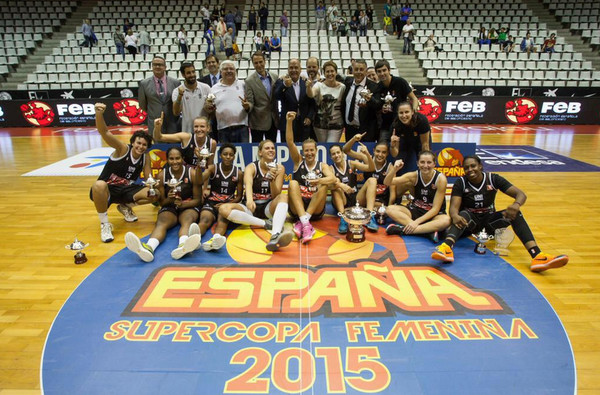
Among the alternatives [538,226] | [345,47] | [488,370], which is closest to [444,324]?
[488,370]

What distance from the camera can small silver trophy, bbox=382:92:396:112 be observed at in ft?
15.6

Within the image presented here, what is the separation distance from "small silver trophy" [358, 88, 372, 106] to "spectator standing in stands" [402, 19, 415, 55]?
12.5m

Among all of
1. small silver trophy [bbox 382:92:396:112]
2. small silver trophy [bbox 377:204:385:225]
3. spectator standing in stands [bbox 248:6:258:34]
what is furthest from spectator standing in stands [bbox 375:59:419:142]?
spectator standing in stands [bbox 248:6:258:34]

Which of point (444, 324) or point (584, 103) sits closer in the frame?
point (444, 324)

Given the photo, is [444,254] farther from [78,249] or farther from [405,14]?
[405,14]

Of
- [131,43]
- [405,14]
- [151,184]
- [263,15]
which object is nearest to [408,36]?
[405,14]

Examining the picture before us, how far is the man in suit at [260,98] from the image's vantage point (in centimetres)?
509

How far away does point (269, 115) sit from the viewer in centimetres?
525

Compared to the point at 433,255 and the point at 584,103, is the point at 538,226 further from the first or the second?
the point at 584,103

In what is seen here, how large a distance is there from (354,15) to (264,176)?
46.8 feet

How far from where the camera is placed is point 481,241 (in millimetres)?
3762

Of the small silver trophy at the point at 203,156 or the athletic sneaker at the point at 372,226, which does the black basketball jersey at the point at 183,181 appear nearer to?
the small silver trophy at the point at 203,156

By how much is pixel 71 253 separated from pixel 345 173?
3.08 m

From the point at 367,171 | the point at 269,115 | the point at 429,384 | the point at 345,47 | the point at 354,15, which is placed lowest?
the point at 429,384
